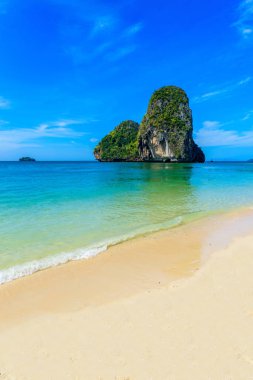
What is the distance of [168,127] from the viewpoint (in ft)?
309

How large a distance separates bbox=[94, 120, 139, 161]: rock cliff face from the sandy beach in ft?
386

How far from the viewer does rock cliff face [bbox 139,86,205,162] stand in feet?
306

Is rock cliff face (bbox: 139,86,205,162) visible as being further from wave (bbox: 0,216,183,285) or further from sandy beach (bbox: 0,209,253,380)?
sandy beach (bbox: 0,209,253,380)

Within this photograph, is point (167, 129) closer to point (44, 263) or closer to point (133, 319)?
point (44, 263)

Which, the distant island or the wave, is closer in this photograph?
the wave

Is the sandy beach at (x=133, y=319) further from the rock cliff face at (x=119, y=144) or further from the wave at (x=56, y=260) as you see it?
the rock cliff face at (x=119, y=144)

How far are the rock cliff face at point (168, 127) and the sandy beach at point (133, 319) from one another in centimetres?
9082

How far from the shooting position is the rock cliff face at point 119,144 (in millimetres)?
126562

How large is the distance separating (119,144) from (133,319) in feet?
433

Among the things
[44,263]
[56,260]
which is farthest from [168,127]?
[44,263]

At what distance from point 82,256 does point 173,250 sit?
226cm

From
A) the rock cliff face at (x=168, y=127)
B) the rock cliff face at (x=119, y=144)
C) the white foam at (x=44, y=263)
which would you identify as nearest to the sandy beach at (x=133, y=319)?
the white foam at (x=44, y=263)

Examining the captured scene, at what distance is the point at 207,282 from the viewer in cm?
447

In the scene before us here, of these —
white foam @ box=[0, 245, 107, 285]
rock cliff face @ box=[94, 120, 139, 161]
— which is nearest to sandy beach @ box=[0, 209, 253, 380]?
white foam @ box=[0, 245, 107, 285]
